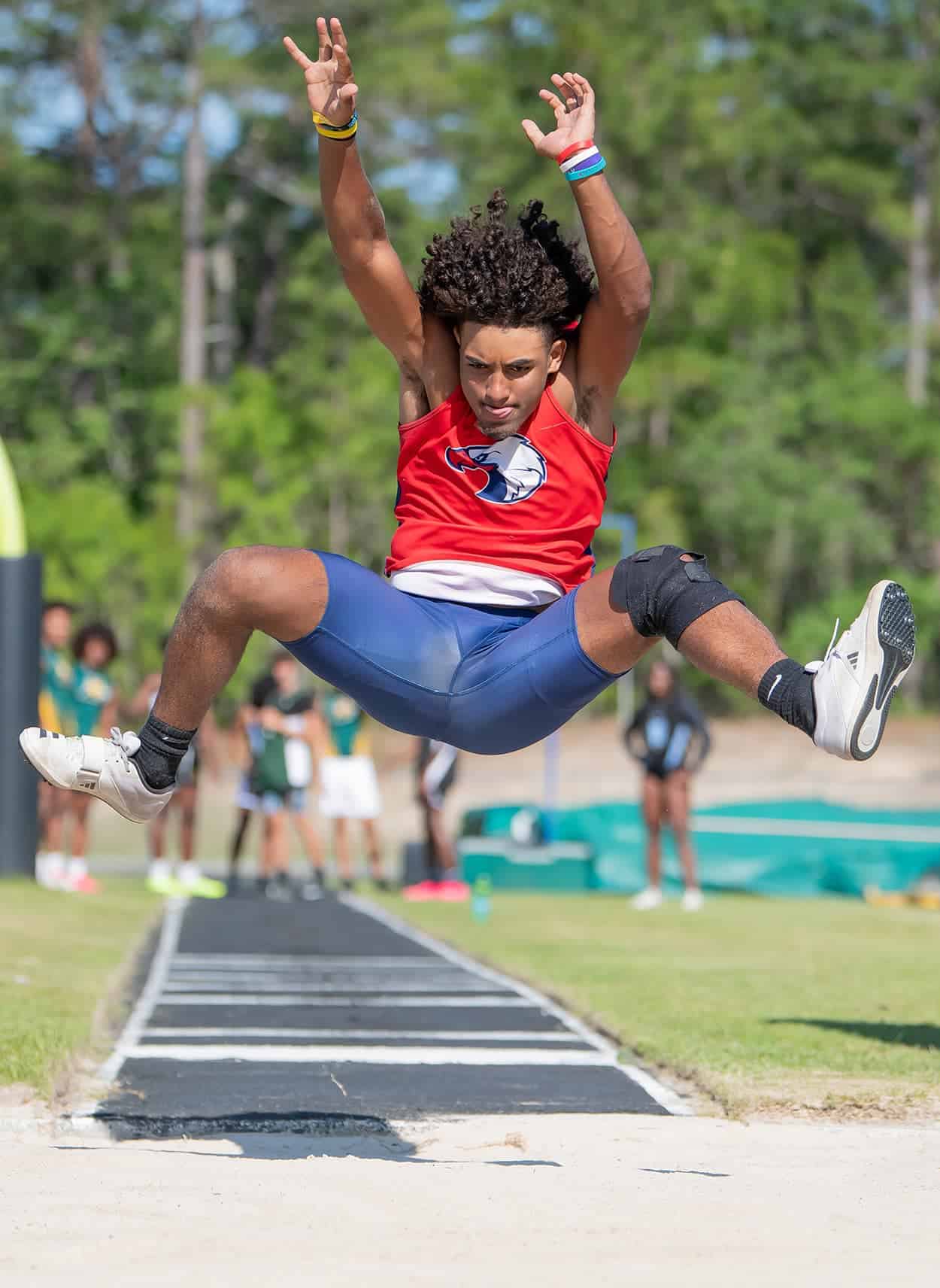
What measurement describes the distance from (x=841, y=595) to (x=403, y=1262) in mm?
40303

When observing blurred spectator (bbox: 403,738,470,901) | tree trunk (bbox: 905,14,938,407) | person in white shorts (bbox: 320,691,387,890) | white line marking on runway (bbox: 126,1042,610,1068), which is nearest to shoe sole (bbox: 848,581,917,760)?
white line marking on runway (bbox: 126,1042,610,1068)

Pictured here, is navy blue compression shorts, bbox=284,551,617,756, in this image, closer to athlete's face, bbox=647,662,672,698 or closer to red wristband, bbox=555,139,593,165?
red wristband, bbox=555,139,593,165

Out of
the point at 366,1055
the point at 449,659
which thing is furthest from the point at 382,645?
the point at 366,1055

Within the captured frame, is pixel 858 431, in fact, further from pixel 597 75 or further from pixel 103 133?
pixel 103 133

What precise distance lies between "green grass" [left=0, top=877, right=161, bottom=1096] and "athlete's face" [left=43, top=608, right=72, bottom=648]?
210cm

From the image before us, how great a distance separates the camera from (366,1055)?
21.9 feet

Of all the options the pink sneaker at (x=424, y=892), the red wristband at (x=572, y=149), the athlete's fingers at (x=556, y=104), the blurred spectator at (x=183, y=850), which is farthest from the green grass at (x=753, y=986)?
the athlete's fingers at (x=556, y=104)

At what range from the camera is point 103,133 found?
1645 inches

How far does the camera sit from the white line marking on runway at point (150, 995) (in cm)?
632

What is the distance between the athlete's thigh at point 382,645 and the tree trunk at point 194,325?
34.8 m

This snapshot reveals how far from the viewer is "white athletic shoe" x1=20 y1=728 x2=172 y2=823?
4.57 meters

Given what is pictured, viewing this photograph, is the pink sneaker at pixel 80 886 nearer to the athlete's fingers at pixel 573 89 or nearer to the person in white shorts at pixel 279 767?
the person in white shorts at pixel 279 767

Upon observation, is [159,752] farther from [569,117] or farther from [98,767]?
[569,117]

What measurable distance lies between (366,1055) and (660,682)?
9.56m
